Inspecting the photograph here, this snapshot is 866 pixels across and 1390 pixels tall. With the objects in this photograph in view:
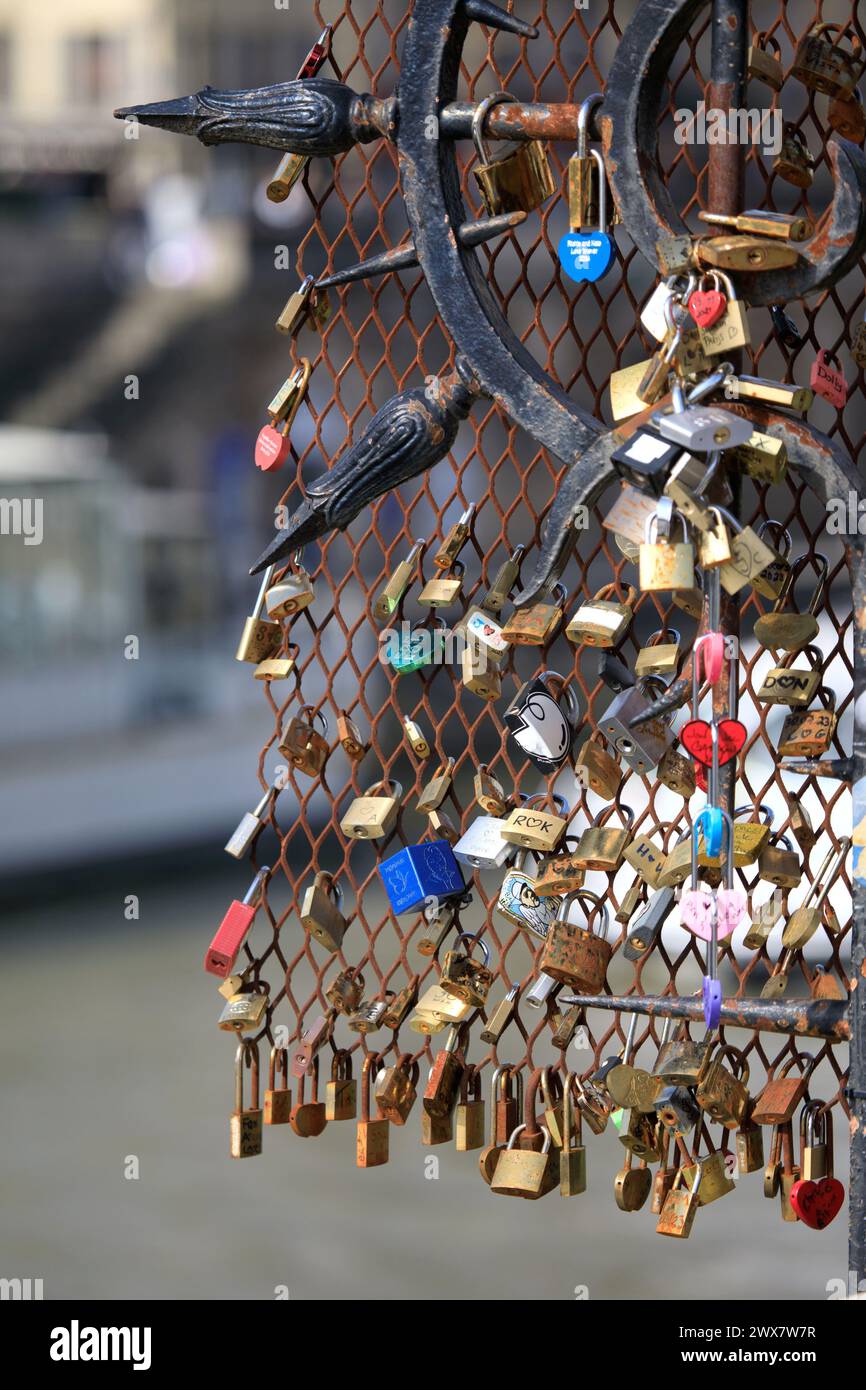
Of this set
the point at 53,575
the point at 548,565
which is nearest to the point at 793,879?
the point at 548,565

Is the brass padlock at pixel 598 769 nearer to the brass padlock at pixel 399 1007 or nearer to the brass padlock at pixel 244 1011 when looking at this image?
the brass padlock at pixel 399 1007

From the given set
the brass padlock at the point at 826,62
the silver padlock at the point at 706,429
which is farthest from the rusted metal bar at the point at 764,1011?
the brass padlock at the point at 826,62

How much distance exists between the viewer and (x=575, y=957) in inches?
70.1

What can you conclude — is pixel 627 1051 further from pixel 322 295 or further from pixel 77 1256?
pixel 77 1256

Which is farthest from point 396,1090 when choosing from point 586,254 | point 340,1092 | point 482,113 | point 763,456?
point 482,113

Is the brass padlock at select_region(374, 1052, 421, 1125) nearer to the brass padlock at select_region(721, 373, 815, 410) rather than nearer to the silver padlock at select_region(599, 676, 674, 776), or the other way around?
the silver padlock at select_region(599, 676, 674, 776)

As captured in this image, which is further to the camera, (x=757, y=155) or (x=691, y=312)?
(x=757, y=155)

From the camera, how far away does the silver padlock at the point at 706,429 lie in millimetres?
1547

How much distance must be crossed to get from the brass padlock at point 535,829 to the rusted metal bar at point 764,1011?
0.54 feet

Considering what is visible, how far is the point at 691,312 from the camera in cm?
160

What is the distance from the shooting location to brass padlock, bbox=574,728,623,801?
1.79 metres

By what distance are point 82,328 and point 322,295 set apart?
51.9ft

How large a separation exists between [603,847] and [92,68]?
65.9ft

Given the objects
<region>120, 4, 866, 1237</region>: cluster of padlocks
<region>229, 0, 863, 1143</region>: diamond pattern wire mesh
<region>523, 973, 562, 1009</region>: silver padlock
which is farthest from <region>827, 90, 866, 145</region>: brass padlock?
<region>523, 973, 562, 1009</region>: silver padlock
